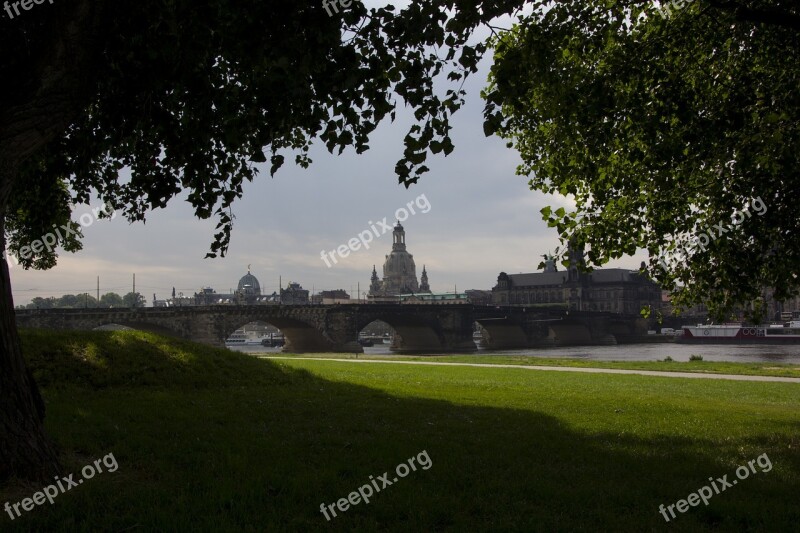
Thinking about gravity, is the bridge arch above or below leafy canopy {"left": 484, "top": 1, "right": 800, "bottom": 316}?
below

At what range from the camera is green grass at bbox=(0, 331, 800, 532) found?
5.39 m

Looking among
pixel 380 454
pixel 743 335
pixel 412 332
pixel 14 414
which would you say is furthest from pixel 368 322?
pixel 14 414

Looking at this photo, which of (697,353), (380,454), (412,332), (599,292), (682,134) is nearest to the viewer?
(380,454)

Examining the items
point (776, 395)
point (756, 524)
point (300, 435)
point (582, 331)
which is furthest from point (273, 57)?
point (582, 331)

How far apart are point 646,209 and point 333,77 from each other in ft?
22.1

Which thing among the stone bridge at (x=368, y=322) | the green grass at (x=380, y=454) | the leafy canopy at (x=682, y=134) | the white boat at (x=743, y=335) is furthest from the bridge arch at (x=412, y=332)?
the leafy canopy at (x=682, y=134)

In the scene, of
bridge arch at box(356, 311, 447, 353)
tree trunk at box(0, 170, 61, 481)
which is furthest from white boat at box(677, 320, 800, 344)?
tree trunk at box(0, 170, 61, 481)

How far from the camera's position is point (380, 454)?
7.44 m

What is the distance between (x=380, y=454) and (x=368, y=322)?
8109 cm

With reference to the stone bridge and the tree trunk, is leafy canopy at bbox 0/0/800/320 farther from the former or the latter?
the stone bridge

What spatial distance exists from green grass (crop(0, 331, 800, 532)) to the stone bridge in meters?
39.9

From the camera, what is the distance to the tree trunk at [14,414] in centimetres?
567

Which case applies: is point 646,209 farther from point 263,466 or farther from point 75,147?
point 75,147

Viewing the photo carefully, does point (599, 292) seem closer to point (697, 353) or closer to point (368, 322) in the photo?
point (368, 322)
